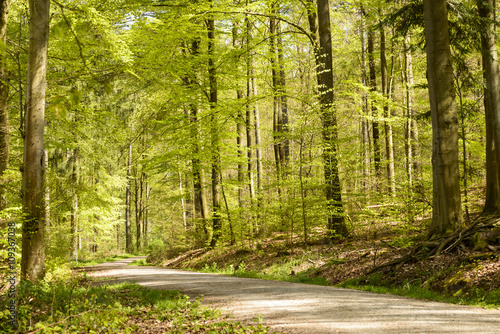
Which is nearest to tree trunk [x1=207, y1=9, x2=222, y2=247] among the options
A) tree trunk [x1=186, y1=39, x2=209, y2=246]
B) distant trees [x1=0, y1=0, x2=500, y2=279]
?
distant trees [x1=0, y1=0, x2=500, y2=279]

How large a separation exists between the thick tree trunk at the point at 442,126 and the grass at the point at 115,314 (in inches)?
231

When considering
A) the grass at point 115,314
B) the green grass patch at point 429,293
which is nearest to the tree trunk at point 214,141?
the green grass patch at point 429,293

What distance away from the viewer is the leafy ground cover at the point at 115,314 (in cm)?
493

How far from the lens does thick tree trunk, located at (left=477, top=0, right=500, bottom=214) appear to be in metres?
10.0

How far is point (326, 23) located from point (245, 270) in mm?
8605

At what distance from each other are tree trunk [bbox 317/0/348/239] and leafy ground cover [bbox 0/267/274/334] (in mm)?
6188

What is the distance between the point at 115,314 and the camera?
17.4 feet

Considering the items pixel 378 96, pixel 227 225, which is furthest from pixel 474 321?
pixel 227 225

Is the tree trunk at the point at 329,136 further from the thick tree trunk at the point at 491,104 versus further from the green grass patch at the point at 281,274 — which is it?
the thick tree trunk at the point at 491,104

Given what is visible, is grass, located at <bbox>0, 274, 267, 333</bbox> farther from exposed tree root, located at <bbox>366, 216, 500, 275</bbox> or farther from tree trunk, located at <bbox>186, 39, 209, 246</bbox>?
tree trunk, located at <bbox>186, 39, 209, 246</bbox>

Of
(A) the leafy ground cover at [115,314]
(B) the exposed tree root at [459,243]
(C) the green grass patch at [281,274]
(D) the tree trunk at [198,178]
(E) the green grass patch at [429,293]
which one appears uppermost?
(D) the tree trunk at [198,178]

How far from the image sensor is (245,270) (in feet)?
42.1

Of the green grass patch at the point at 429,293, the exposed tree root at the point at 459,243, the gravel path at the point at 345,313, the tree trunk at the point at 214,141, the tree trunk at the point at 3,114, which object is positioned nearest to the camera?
the gravel path at the point at 345,313

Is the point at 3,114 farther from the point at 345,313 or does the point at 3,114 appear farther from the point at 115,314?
the point at 345,313
